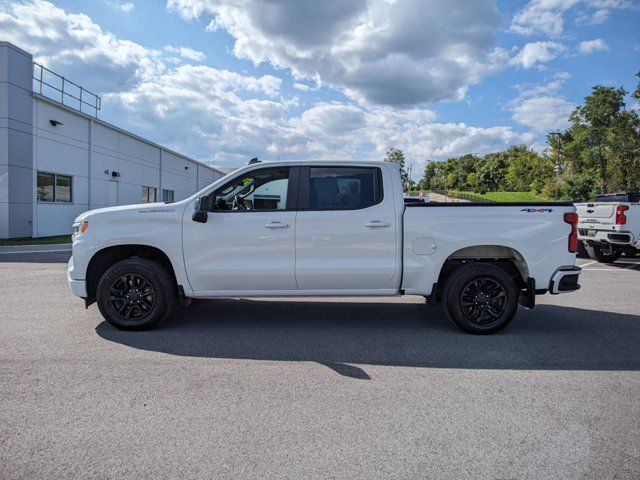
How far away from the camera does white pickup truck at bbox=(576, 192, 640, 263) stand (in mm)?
10961

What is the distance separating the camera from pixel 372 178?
18.1 ft

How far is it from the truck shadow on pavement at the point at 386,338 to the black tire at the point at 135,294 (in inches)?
6.8

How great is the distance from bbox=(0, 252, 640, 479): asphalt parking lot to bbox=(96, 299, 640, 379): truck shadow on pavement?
3 centimetres

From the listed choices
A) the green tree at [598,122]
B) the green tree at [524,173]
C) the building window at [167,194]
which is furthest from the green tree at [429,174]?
the building window at [167,194]

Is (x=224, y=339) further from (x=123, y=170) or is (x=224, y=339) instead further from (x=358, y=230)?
(x=123, y=170)

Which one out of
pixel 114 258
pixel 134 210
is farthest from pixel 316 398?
pixel 114 258

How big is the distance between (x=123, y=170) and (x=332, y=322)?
903 inches

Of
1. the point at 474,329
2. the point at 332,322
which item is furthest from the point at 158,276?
the point at 474,329

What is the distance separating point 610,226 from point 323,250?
9.38 metres

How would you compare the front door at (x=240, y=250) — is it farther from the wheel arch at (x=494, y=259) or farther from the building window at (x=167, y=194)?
the building window at (x=167, y=194)

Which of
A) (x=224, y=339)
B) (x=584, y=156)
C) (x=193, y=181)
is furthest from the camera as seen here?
(x=584, y=156)

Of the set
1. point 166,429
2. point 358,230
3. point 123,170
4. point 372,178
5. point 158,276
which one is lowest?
point 166,429

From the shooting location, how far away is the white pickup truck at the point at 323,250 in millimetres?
5297

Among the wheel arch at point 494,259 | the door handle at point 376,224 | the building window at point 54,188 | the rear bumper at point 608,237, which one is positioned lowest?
the wheel arch at point 494,259
